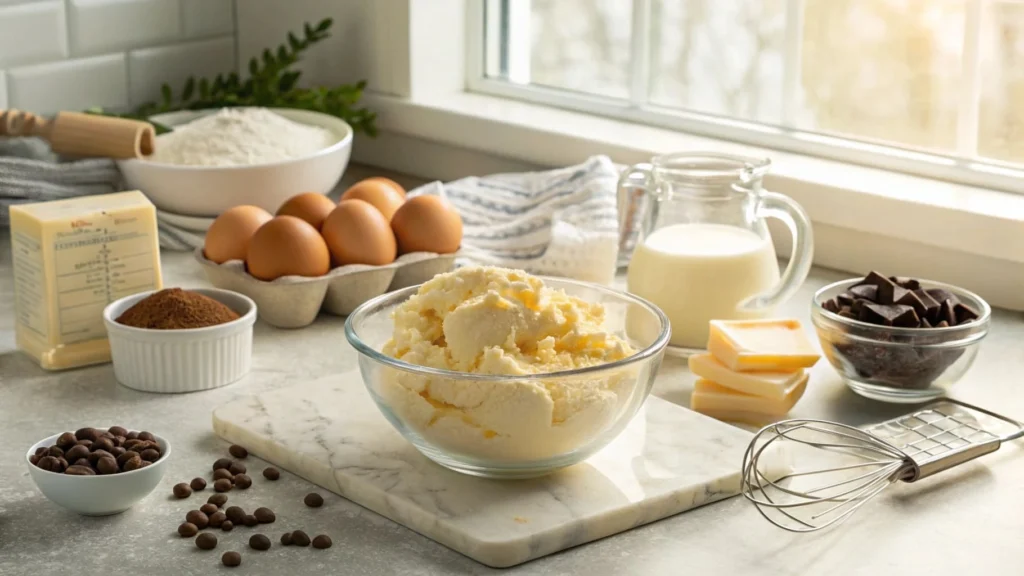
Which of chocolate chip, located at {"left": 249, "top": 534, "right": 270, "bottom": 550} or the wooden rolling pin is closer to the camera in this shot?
chocolate chip, located at {"left": 249, "top": 534, "right": 270, "bottom": 550}

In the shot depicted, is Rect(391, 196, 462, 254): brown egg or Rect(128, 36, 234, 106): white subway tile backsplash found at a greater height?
Rect(128, 36, 234, 106): white subway tile backsplash

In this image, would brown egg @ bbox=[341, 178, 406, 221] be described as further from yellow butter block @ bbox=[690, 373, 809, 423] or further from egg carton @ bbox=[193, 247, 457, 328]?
yellow butter block @ bbox=[690, 373, 809, 423]

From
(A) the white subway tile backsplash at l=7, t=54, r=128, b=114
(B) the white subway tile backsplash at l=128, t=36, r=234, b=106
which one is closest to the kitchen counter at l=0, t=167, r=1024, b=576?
(A) the white subway tile backsplash at l=7, t=54, r=128, b=114

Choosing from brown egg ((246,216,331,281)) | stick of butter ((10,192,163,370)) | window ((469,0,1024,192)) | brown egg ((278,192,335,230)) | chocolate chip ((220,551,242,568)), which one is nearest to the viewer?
chocolate chip ((220,551,242,568))

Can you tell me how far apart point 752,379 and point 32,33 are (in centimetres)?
134

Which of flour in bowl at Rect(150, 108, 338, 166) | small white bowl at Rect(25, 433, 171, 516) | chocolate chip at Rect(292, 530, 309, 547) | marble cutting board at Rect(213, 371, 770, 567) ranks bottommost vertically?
chocolate chip at Rect(292, 530, 309, 547)

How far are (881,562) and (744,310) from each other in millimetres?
462

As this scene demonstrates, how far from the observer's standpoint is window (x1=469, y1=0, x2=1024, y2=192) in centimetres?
173

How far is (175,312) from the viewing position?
1308 millimetres

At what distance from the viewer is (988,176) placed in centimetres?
167

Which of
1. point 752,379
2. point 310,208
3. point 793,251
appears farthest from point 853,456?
point 310,208

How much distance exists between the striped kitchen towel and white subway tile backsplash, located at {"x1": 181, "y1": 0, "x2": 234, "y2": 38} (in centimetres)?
72

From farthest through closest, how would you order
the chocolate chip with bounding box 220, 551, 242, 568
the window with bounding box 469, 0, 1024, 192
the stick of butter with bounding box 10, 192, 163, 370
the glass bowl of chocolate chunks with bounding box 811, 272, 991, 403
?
the window with bounding box 469, 0, 1024, 192, the stick of butter with bounding box 10, 192, 163, 370, the glass bowl of chocolate chunks with bounding box 811, 272, 991, 403, the chocolate chip with bounding box 220, 551, 242, 568

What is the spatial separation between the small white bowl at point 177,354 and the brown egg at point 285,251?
0.13m
